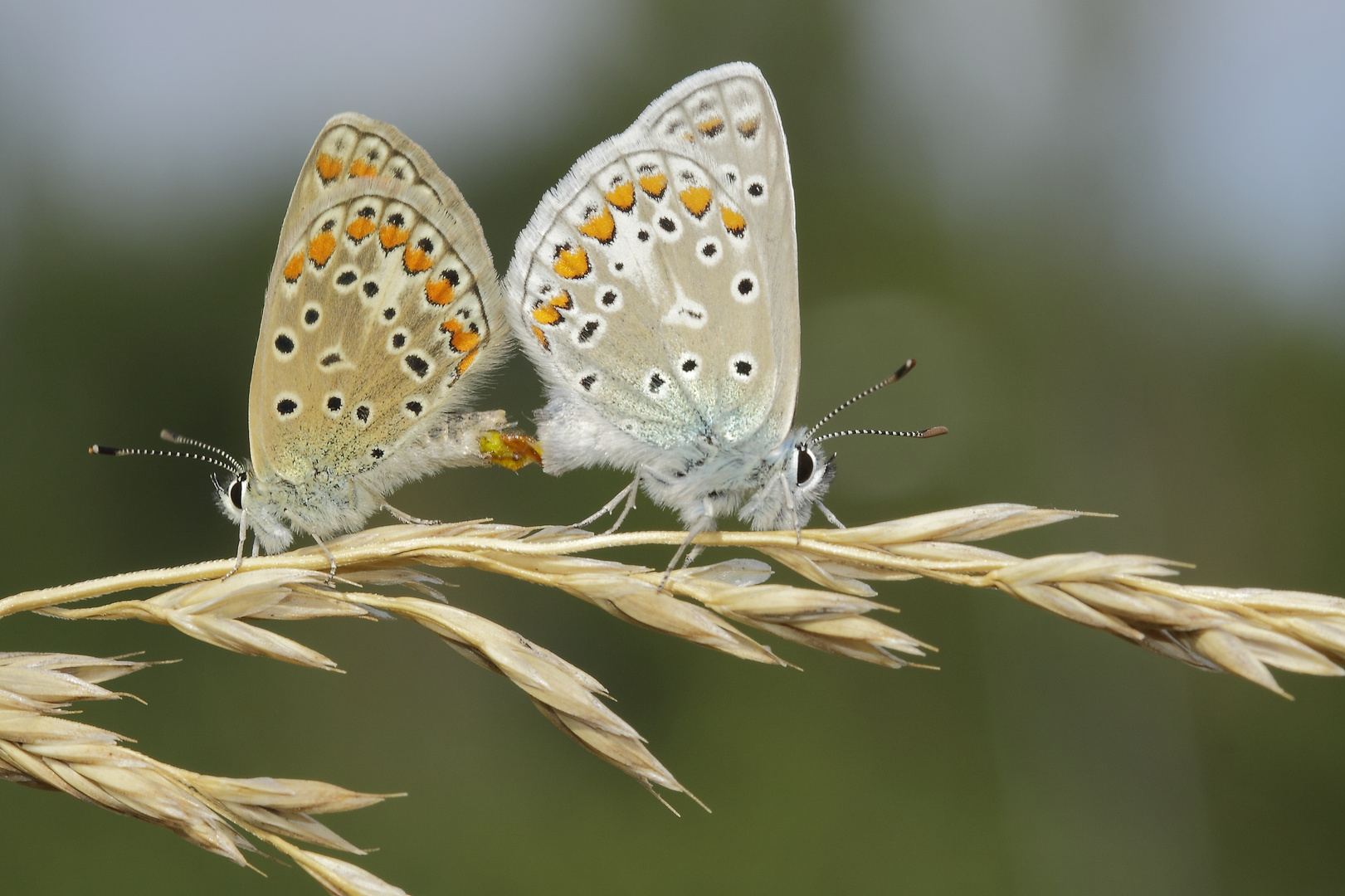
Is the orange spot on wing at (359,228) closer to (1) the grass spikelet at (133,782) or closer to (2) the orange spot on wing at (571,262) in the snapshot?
(2) the orange spot on wing at (571,262)

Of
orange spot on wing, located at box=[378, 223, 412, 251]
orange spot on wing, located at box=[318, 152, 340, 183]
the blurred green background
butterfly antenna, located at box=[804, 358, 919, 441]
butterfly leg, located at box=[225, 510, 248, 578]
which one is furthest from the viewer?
the blurred green background

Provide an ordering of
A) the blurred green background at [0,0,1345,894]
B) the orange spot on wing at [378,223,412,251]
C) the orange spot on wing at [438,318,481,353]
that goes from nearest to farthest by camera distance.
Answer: the orange spot on wing at [378,223,412,251] → the orange spot on wing at [438,318,481,353] → the blurred green background at [0,0,1345,894]

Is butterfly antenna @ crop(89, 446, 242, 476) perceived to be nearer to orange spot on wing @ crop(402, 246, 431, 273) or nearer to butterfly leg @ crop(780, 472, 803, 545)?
orange spot on wing @ crop(402, 246, 431, 273)

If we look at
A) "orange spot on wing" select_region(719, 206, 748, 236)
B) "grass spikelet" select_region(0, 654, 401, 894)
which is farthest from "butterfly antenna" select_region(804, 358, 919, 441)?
"grass spikelet" select_region(0, 654, 401, 894)

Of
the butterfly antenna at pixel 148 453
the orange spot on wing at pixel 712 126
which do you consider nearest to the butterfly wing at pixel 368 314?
the butterfly antenna at pixel 148 453

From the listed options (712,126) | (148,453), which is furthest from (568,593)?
(712,126)

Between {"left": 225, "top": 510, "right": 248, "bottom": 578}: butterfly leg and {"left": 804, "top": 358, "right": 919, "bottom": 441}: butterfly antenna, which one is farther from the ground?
{"left": 804, "top": 358, "right": 919, "bottom": 441}: butterfly antenna
